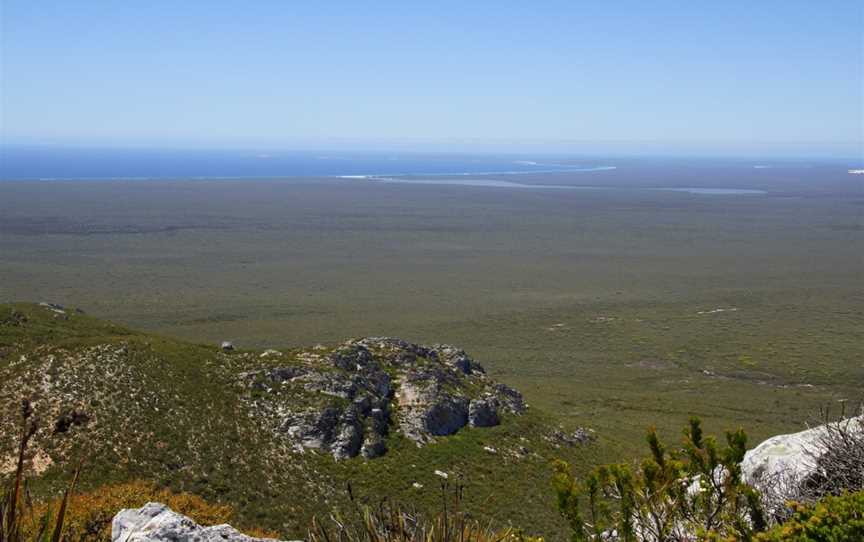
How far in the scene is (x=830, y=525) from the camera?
6180 millimetres

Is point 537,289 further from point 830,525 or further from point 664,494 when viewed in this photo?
point 830,525

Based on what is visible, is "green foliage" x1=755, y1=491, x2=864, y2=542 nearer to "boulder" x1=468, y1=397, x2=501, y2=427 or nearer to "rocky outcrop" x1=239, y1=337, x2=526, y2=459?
"rocky outcrop" x1=239, y1=337, x2=526, y2=459

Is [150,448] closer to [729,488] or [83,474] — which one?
[83,474]

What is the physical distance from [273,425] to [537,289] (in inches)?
2232

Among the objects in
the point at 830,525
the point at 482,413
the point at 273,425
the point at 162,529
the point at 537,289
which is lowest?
the point at 537,289

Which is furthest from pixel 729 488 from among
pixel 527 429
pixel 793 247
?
pixel 793 247

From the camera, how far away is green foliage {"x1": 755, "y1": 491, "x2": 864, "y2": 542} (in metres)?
6.02

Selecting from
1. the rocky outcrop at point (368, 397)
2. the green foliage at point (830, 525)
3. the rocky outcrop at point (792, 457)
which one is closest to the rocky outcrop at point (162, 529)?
the green foliage at point (830, 525)

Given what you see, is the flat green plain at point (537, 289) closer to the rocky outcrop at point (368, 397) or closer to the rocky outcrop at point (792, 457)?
the rocky outcrop at point (792, 457)

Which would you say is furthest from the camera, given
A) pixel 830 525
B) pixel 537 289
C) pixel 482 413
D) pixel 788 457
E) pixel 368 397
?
pixel 537 289

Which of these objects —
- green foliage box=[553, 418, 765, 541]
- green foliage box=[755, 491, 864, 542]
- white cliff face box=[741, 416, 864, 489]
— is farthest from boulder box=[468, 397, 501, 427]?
green foliage box=[755, 491, 864, 542]

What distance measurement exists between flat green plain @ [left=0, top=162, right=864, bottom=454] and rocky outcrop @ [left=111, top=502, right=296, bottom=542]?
11.0m

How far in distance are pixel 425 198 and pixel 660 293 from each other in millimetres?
110619

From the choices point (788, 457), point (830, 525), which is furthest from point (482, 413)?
point (830, 525)
